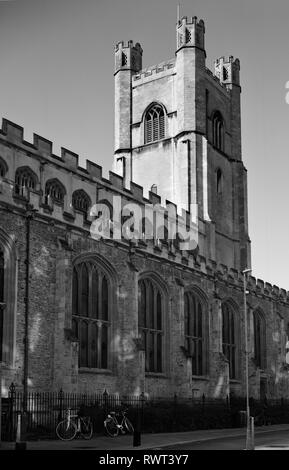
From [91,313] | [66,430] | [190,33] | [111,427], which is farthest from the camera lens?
[190,33]

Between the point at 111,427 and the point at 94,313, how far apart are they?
6286mm

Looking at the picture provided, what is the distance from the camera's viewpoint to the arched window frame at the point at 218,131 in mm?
57781

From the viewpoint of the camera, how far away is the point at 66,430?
24.2 m

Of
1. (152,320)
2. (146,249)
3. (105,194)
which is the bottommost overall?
(152,320)

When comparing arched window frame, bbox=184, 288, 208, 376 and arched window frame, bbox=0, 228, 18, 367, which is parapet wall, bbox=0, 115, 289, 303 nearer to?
arched window frame, bbox=184, 288, 208, 376

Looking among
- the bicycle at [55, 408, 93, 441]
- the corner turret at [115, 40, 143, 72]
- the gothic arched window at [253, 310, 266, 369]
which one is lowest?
the bicycle at [55, 408, 93, 441]

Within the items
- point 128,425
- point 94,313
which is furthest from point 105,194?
point 128,425

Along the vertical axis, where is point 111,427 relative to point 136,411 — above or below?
below

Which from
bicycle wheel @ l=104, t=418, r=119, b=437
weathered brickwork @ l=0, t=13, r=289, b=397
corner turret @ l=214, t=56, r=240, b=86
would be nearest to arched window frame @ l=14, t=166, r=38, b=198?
weathered brickwork @ l=0, t=13, r=289, b=397

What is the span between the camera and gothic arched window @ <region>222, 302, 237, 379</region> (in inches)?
1688

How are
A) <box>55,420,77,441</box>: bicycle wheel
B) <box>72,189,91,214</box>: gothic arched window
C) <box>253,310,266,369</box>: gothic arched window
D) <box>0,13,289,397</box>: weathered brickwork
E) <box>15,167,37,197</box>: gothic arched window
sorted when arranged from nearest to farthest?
<box>55,420,77,441</box>: bicycle wheel → <box>0,13,289,397</box>: weathered brickwork → <box>15,167,37,197</box>: gothic arched window → <box>72,189,91,214</box>: gothic arched window → <box>253,310,266,369</box>: gothic arched window

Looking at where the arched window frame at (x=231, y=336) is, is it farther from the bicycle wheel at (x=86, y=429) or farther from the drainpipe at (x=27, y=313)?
the bicycle wheel at (x=86, y=429)

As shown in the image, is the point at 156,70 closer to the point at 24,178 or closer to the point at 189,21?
the point at 189,21

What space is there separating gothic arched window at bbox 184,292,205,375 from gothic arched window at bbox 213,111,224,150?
21696 millimetres
